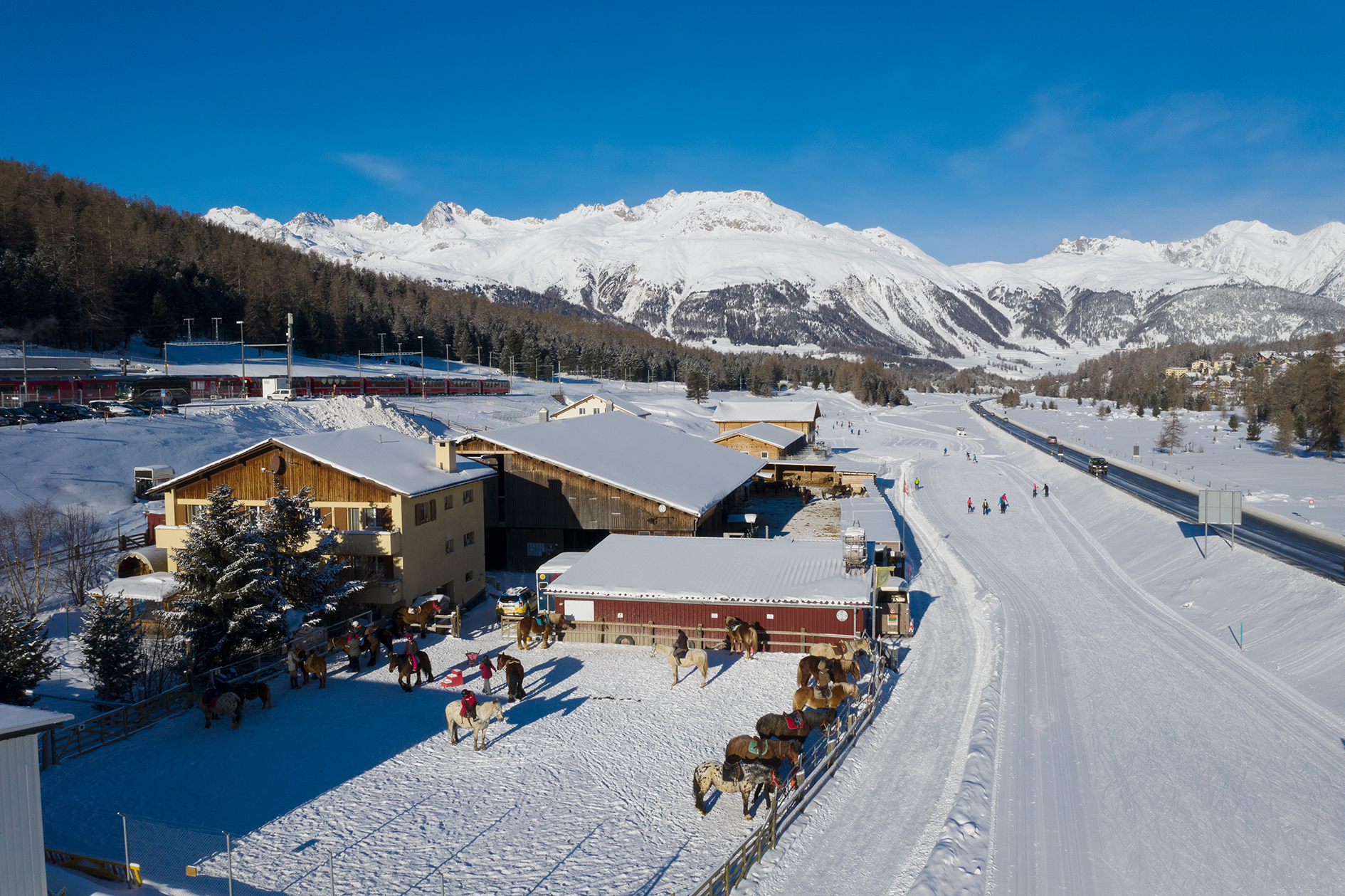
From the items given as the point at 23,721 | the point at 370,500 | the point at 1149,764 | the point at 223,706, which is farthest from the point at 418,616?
the point at 1149,764

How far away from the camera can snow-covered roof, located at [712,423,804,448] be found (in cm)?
6119

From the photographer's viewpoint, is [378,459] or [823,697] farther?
[378,459]

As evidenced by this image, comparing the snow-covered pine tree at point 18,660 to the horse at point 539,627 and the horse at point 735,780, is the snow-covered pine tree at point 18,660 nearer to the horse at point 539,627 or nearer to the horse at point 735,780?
the horse at point 539,627

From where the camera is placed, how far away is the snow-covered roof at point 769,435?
201ft

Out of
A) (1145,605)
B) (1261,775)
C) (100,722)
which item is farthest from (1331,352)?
(100,722)

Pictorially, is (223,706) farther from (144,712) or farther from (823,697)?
(823,697)

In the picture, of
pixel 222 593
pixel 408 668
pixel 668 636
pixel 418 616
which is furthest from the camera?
pixel 418 616

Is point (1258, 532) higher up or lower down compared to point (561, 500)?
lower down

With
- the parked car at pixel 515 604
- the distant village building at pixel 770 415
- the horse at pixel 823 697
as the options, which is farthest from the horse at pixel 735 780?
the distant village building at pixel 770 415

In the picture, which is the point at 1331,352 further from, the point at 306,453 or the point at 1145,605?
the point at 306,453

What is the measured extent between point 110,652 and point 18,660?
7.26 feet

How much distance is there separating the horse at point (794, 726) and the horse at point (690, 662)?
4.03 metres

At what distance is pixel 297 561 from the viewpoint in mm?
21266

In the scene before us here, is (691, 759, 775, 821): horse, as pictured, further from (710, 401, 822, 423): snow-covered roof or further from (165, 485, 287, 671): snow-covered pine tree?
(710, 401, 822, 423): snow-covered roof
